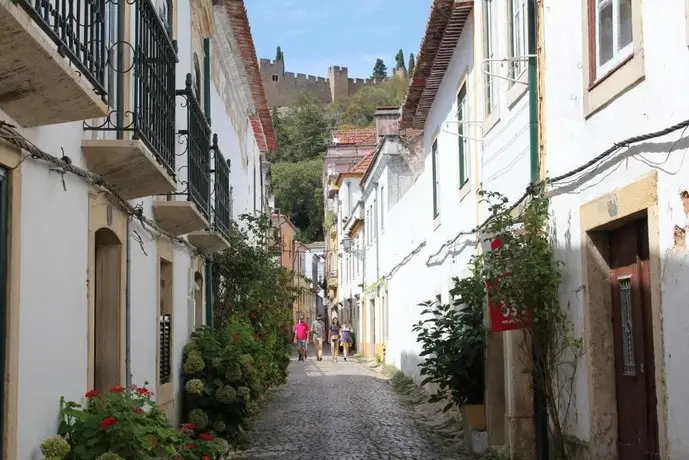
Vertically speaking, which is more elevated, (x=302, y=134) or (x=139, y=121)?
(x=302, y=134)

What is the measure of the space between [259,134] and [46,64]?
64.2 feet

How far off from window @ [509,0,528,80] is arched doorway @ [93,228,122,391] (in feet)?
13.6

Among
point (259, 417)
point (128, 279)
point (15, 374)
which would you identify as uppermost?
point (128, 279)

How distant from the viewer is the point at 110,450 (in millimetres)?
5586

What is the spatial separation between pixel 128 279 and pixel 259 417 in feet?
22.1

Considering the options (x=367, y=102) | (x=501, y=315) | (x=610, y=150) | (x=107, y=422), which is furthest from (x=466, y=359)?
(x=367, y=102)

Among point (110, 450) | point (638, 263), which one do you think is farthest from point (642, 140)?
point (110, 450)

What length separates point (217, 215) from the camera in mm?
12148

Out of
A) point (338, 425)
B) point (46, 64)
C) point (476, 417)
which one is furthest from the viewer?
point (338, 425)

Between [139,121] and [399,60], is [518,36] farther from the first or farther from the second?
[399,60]

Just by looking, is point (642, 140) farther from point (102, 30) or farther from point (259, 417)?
point (259, 417)

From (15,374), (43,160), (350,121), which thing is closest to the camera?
(15,374)

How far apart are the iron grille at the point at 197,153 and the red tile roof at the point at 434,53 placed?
313cm

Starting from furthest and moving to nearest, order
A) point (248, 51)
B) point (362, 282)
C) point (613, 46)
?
point (362, 282) < point (248, 51) < point (613, 46)
